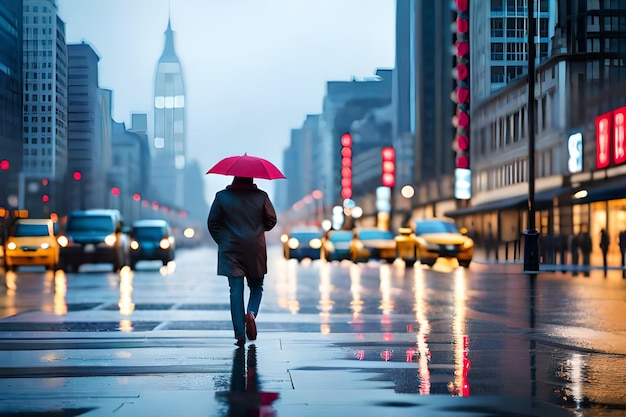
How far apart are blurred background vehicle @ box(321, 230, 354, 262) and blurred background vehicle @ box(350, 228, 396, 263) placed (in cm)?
124

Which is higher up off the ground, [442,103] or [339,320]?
[442,103]

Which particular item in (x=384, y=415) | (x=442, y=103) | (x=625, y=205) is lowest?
(x=384, y=415)

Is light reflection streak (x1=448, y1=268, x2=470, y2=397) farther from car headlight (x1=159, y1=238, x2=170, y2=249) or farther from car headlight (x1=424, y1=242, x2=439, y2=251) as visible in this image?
car headlight (x1=159, y1=238, x2=170, y2=249)

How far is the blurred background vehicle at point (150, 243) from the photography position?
135ft

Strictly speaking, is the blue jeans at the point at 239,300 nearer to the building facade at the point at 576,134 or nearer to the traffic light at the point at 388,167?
the building facade at the point at 576,134

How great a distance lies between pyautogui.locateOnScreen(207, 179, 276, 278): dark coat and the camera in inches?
431

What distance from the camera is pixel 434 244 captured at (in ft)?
130

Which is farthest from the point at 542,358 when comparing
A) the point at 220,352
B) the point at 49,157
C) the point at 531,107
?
the point at 531,107

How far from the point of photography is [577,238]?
44.7 metres

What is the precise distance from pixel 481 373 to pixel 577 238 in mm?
37156

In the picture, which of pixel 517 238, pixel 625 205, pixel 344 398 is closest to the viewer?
pixel 344 398

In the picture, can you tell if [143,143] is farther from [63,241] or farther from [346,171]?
[63,241]

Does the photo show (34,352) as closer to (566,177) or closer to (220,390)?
(220,390)

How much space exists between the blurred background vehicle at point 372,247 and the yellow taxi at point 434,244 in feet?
16.2
